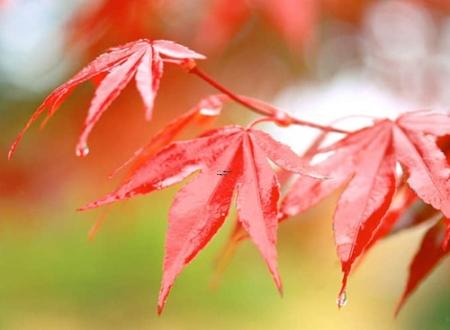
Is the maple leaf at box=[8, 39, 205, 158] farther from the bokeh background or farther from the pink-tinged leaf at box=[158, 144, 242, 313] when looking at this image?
the bokeh background

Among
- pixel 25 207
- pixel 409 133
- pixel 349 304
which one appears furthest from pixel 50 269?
pixel 409 133

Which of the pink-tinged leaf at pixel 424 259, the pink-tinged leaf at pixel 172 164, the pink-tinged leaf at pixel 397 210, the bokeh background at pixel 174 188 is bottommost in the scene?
the bokeh background at pixel 174 188

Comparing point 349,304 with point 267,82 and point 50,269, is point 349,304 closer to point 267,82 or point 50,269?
point 267,82

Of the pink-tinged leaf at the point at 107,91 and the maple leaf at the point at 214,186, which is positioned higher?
the pink-tinged leaf at the point at 107,91

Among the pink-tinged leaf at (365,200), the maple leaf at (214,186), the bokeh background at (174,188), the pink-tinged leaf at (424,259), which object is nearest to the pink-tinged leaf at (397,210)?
the pink-tinged leaf at (424,259)

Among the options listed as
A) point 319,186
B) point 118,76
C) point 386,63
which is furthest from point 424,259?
point 386,63

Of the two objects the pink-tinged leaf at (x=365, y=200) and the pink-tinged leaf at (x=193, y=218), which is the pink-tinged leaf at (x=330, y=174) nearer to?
the pink-tinged leaf at (x=365, y=200)

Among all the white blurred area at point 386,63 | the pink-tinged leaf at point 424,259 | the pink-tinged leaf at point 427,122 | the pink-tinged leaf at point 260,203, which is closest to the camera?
the pink-tinged leaf at point 260,203
